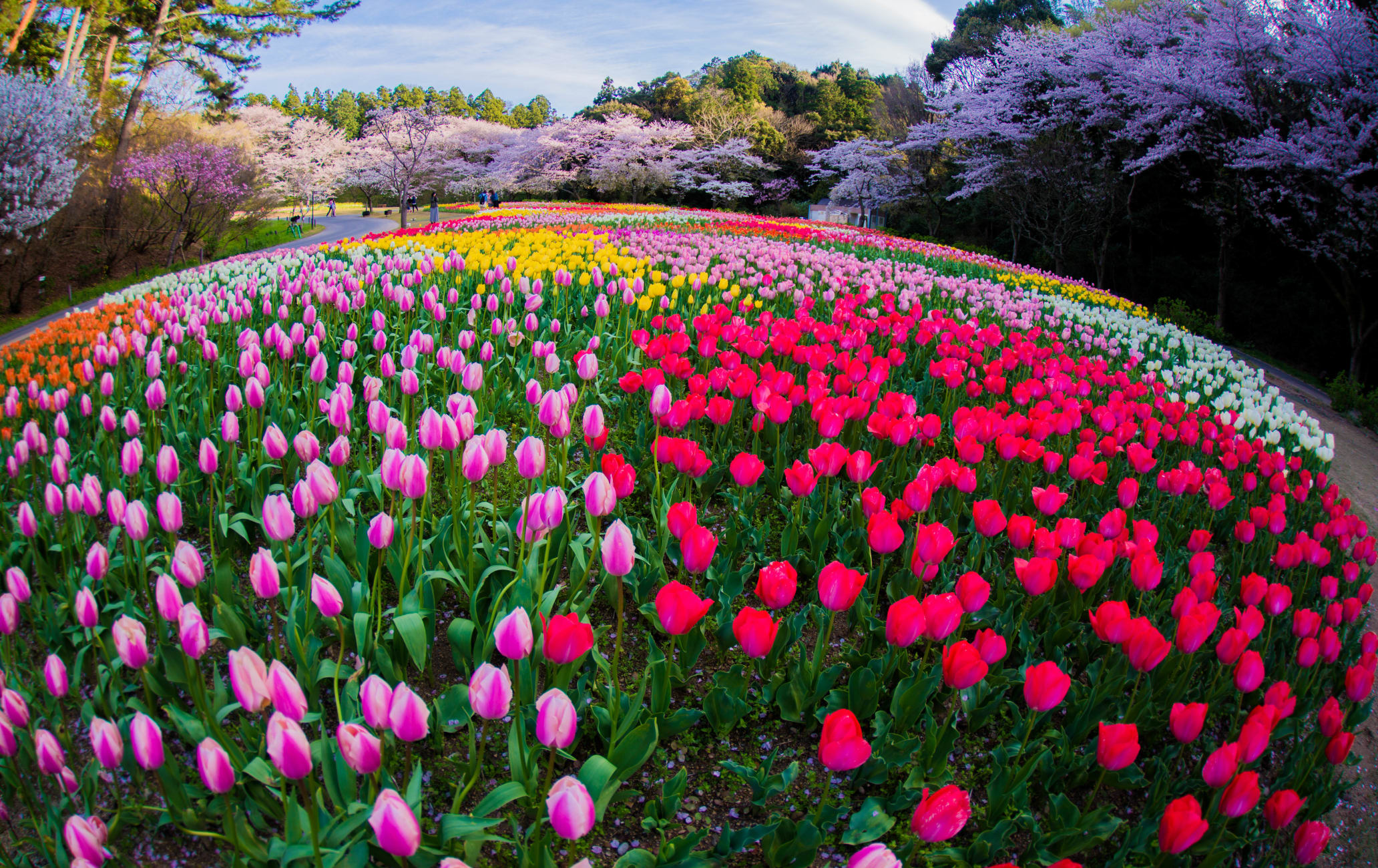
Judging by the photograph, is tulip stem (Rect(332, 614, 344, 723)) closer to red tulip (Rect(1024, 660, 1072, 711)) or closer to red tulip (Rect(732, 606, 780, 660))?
red tulip (Rect(732, 606, 780, 660))

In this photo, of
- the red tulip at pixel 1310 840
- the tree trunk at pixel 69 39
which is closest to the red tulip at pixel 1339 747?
the red tulip at pixel 1310 840

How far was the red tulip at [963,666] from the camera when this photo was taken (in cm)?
156

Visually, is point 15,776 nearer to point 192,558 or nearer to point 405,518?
point 192,558

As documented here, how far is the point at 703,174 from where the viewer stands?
118 feet

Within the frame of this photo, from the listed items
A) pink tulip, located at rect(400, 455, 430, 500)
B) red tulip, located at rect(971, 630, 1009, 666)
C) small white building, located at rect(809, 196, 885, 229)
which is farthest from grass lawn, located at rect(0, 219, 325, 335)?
small white building, located at rect(809, 196, 885, 229)

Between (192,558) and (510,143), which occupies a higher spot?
(510,143)

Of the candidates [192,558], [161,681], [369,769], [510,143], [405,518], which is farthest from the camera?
[510,143]

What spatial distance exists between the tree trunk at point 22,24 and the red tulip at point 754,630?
2588 cm

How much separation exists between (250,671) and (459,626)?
75cm

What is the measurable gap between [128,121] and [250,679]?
84.2 ft

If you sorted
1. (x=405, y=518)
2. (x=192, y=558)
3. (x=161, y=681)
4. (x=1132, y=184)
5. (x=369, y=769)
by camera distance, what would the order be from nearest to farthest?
(x=369, y=769) → (x=192, y=558) → (x=161, y=681) → (x=405, y=518) → (x=1132, y=184)

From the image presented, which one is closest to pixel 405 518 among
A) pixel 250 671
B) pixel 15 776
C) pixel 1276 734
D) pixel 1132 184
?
pixel 15 776

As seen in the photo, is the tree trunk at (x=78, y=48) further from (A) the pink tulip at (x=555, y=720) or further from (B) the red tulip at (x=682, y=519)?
(A) the pink tulip at (x=555, y=720)

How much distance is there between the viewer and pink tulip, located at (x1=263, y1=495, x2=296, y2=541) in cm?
171
